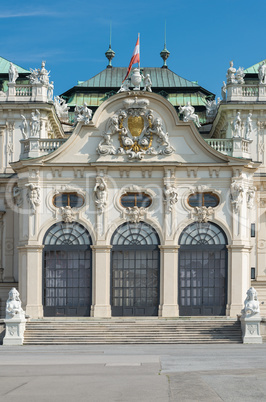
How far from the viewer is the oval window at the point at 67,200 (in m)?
57.1

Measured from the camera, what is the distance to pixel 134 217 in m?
56.7

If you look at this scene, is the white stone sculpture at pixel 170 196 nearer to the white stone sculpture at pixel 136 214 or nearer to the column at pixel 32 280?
the white stone sculpture at pixel 136 214

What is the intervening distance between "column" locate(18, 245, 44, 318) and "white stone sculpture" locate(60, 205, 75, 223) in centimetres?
225

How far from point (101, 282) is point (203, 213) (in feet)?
25.0

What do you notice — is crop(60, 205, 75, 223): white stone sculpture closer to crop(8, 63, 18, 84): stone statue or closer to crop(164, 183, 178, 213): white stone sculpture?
crop(164, 183, 178, 213): white stone sculpture

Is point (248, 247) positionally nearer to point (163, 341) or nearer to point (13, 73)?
point (163, 341)

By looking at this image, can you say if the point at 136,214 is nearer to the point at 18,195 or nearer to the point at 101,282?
the point at 101,282

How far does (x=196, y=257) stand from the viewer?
5669 cm

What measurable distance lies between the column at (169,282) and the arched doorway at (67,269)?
4545 mm

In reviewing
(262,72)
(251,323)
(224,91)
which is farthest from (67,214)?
(262,72)

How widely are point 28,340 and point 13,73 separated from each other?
75.5ft

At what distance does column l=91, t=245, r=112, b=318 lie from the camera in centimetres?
5594

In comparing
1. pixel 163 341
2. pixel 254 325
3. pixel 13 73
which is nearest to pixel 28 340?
pixel 163 341

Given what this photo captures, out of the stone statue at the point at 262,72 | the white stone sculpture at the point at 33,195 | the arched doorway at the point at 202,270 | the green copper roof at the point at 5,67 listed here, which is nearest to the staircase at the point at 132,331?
the arched doorway at the point at 202,270
